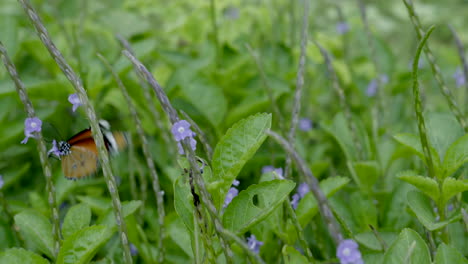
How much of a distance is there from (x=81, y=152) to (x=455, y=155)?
1.91 feet

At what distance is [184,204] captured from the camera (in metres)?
0.70

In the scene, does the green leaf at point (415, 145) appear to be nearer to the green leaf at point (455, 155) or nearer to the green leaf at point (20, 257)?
the green leaf at point (455, 155)

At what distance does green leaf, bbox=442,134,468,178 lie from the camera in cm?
72

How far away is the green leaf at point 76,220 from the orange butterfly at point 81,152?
7 centimetres

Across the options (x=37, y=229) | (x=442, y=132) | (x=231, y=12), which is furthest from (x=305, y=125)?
(x=37, y=229)

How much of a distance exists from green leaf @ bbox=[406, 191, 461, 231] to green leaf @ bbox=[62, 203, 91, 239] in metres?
0.49

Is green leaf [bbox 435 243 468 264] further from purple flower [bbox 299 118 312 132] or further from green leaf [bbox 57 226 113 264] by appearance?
purple flower [bbox 299 118 312 132]

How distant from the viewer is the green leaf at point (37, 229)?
756mm

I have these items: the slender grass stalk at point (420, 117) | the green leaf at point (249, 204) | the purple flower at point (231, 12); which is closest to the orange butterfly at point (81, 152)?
the green leaf at point (249, 204)

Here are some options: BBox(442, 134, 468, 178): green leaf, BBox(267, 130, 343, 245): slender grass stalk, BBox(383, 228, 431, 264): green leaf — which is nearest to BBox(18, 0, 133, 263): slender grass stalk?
BBox(267, 130, 343, 245): slender grass stalk

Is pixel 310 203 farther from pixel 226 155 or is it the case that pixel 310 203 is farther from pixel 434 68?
pixel 434 68

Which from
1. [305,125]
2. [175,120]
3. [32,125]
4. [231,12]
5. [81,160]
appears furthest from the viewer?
[231,12]

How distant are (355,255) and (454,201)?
387 mm

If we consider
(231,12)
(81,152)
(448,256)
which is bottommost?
(448,256)
